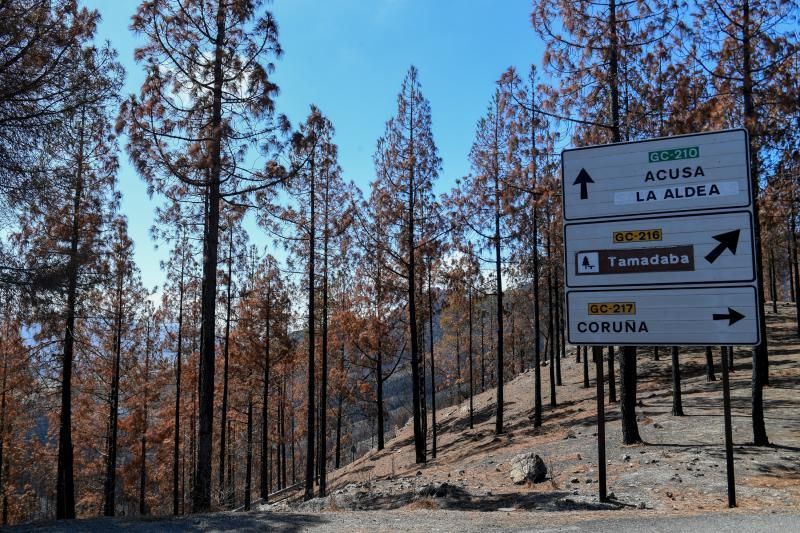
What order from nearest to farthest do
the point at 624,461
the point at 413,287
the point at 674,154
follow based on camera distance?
the point at 674,154, the point at 624,461, the point at 413,287

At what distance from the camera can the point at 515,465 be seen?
12539 millimetres

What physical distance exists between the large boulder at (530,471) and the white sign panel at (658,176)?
6.27m

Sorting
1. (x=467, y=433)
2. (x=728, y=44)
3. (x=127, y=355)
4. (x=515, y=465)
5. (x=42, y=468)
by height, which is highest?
(x=728, y=44)

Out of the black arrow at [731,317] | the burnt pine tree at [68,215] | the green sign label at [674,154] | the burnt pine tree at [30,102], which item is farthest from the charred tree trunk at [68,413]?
the black arrow at [731,317]

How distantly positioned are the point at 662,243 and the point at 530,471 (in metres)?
6.38

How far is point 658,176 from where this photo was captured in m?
7.96

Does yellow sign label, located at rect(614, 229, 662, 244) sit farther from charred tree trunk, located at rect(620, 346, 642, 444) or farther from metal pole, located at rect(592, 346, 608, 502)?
charred tree trunk, located at rect(620, 346, 642, 444)

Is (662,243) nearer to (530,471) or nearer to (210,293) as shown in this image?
(530,471)

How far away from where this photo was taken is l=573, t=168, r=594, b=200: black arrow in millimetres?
8406

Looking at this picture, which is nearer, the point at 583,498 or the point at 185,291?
the point at 583,498

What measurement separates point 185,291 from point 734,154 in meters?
23.9

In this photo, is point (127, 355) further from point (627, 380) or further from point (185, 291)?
point (627, 380)

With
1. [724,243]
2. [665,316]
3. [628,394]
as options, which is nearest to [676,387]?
[628,394]

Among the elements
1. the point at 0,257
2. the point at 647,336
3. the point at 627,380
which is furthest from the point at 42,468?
the point at 647,336
